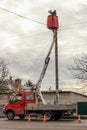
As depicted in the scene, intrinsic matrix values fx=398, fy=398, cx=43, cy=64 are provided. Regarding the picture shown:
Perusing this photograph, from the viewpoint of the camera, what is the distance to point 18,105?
31781 mm

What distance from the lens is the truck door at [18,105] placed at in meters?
31.7

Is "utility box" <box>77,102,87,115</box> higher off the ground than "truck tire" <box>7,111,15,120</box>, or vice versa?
"utility box" <box>77,102,87,115</box>

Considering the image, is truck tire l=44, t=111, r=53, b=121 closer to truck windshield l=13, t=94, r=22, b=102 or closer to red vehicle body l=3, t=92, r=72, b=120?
red vehicle body l=3, t=92, r=72, b=120

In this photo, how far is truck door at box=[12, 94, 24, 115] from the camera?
31.7 metres

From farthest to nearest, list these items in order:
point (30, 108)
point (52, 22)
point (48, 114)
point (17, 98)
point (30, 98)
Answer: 1. point (52, 22)
2. point (30, 98)
3. point (17, 98)
4. point (30, 108)
5. point (48, 114)

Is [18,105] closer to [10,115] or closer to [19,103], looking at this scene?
[19,103]

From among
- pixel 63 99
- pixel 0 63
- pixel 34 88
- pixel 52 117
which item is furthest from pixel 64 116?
pixel 0 63

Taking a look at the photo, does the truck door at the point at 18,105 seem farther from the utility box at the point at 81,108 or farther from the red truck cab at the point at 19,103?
the utility box at the point at 81,108

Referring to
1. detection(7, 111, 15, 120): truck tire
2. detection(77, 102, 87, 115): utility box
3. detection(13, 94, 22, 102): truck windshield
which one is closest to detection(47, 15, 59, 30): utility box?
detection(13, 94, 22, 102): truck windshield

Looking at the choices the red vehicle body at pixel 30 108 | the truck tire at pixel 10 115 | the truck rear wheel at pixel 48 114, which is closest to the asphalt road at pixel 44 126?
the red vehicle body at pixel 30 108

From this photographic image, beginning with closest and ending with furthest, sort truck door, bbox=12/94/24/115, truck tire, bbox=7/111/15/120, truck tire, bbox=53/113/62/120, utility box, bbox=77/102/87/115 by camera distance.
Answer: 1. truck tire, bbox=53/113/62/120
2. truck door, bbox=12/94/24/115
3. truck tire, bbox=7/111/15/120
4. utility box, bbox=77/102/87/115

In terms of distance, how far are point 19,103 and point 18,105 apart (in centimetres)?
18

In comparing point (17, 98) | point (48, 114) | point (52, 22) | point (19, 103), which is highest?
point (52, 22)

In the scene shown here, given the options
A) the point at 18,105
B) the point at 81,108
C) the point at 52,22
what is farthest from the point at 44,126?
the point at 52,22
